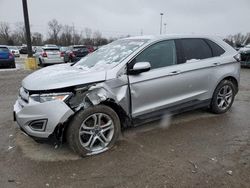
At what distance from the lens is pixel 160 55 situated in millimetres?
4016

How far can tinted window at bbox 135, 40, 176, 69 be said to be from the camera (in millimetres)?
3848

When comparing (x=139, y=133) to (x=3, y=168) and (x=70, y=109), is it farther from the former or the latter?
(x=3, y=168)

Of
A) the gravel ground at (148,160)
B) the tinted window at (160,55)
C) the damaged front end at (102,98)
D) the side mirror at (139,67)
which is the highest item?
the tinted window at (160,55)

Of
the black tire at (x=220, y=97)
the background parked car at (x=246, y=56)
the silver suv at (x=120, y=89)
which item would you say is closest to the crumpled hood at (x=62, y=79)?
the silver suv at (x=120, y=89)

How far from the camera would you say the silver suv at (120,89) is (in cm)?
315

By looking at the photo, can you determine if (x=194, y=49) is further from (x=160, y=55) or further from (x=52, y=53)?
(x=52, y=53)

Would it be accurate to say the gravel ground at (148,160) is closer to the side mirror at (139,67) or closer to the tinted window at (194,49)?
the side mirror at (139,67)

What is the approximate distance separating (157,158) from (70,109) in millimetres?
1370

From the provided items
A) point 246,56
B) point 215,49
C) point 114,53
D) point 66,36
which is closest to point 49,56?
point 246,56

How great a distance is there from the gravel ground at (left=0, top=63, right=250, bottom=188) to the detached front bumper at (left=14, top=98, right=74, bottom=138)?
46cm

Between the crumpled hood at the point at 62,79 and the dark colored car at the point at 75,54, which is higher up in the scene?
the crumpled hood at the point at 62,79

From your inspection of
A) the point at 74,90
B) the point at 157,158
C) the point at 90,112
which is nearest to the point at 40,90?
the point at 74,90

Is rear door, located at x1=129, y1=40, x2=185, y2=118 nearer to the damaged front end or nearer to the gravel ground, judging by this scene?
the damaged front end

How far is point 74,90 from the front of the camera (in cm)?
318
